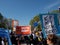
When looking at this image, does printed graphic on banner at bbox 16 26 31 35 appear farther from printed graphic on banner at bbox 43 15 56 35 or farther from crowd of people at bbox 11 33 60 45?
printed graphic on banner at bbox 43 15 56 35

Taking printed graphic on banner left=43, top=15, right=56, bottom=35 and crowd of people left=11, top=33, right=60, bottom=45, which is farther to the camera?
crowd of people left=11, top=33, right=60, bottom=45

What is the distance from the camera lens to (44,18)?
42.5 ft

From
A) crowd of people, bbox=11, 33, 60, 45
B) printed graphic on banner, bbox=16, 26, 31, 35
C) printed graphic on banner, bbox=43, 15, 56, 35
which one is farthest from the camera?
printed graphic on banner, bbox=16, 26, 31, 35

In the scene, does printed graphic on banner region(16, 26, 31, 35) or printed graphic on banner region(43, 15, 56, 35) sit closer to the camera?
printed graphic on banner region(43, 15, 56, 35)

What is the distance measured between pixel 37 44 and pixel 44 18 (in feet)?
19.2

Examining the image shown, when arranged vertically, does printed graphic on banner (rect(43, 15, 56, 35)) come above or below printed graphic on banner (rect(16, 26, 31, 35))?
above

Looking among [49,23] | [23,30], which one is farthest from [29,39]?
[49,23]

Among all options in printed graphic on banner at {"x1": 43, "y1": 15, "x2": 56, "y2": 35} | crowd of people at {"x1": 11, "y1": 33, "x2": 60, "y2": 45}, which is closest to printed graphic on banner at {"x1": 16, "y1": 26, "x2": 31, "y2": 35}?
crowd of people at {"x1": 11, "y1": 33, "x2": 60, "y2": 45}

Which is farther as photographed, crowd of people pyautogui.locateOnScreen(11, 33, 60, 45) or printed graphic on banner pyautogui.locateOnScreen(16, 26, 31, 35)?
printed graphic on banner pyautogui.locateOnScreen(16, 26, 31, 35)

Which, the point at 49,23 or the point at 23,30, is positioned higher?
the point at 49,23

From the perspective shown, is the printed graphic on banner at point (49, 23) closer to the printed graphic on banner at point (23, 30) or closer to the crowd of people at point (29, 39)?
the crowd of people at point (29, 39)

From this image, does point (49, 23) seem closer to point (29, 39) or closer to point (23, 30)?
point (29, 39)

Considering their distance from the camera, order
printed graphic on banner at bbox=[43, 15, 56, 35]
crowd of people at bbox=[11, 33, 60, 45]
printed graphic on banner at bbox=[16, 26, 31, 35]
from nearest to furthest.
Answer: printed graphic on banner at bbox=[43, 15, 56, 35] < crowd of people at bbox=[11, 33, 60, 45] < printed graphic on banner at bbox=[16, 26, 31, 35]

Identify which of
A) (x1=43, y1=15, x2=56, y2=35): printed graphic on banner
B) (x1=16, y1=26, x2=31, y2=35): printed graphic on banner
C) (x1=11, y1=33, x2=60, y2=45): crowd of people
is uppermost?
(x1=43, y1=15, x2=56, y2=35): printed graphic on banner
